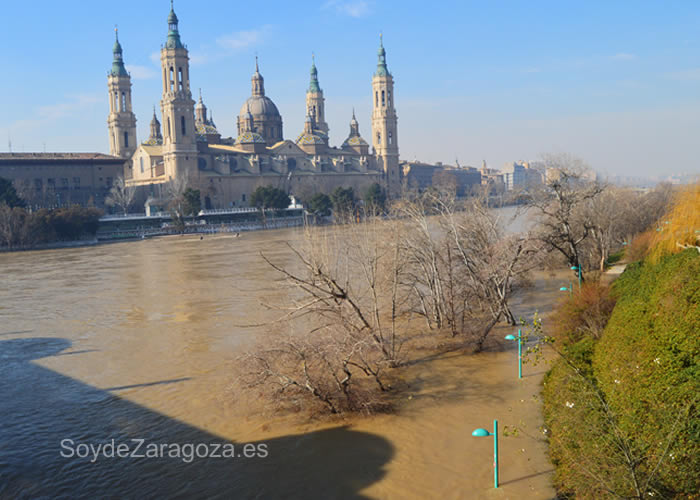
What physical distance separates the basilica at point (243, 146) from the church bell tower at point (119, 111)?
110mm

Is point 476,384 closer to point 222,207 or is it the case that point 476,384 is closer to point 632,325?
point 632,325

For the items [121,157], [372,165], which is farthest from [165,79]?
[372,165]

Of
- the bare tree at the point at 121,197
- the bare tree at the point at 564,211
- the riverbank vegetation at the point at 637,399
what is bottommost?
the riverbank vegetation at the point at 637,399

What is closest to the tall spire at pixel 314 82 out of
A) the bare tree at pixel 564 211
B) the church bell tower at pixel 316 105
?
the church bell tower at pixel 316 105

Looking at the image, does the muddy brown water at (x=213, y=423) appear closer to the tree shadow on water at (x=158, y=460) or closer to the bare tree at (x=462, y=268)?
the tree shadow on water at (x=158, y=460)

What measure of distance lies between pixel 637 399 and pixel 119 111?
71.5 m

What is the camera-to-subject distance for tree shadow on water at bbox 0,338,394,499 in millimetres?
8242

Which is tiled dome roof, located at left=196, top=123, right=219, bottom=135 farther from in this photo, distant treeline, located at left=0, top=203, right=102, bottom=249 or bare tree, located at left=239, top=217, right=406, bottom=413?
bare tree, located at left=239, top=217, right=406, bottom=413

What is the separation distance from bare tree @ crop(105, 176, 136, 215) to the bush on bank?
53.3 metres

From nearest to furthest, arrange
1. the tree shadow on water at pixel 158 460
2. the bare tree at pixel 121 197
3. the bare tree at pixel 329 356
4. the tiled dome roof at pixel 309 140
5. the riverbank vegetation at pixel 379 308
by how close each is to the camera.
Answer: the tree shadow on water at pixel 158 460 < the bare tree at pixel 329 356 < the riverbank vegetation at pixel 379 308 < the bare tree at pixel 121 197 < the tiled dome roof at pixel 309 140

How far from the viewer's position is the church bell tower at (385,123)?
275 ft

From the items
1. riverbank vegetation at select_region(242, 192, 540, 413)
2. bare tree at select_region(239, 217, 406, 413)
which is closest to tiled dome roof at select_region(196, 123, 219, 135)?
riverbank vegetation at select_region(242, 192, 540, 413)

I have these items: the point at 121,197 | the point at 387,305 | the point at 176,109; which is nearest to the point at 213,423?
the point at 387,305

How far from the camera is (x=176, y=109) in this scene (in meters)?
61.6
